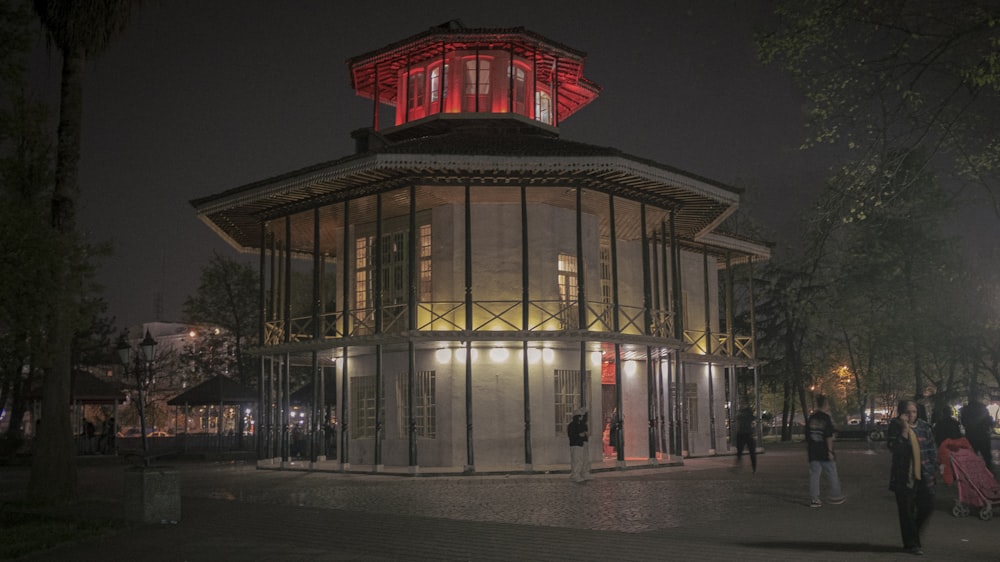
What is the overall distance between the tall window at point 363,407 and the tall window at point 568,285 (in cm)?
593

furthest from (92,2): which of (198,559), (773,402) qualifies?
(773,402)

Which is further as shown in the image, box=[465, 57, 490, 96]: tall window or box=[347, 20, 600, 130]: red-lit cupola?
box=[465, 57, 490, 96]: tall window

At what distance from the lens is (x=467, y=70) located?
29906mm

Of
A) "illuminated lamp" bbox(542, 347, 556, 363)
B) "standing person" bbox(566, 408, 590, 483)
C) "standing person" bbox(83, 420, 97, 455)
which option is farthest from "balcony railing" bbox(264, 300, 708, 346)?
"standing person" bbox(83, 420, 97, 455)

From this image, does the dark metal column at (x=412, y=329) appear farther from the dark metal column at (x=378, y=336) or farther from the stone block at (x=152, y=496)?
the stone block at (x=152, y=496)

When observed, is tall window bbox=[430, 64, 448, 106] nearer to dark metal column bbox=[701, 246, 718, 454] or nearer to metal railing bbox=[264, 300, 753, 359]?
metal railing bbox=[264, 300, 753, 359]

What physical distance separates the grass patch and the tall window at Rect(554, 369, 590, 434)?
1407cm

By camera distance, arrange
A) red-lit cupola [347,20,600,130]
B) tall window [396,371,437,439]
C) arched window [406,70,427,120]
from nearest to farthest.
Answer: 1. tall window [396,371,437,439]
2. red-lit cupola [347,20,600,130]
3. arched window [406,70,427,120]

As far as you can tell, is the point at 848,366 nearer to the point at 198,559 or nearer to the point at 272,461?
the point at 272,461

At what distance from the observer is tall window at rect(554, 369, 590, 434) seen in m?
25.9

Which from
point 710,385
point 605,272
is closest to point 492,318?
point 605,272

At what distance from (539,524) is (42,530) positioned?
698 centimetres

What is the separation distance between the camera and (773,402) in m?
72.9

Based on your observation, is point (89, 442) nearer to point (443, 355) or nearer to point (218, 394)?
point (218, 394)
